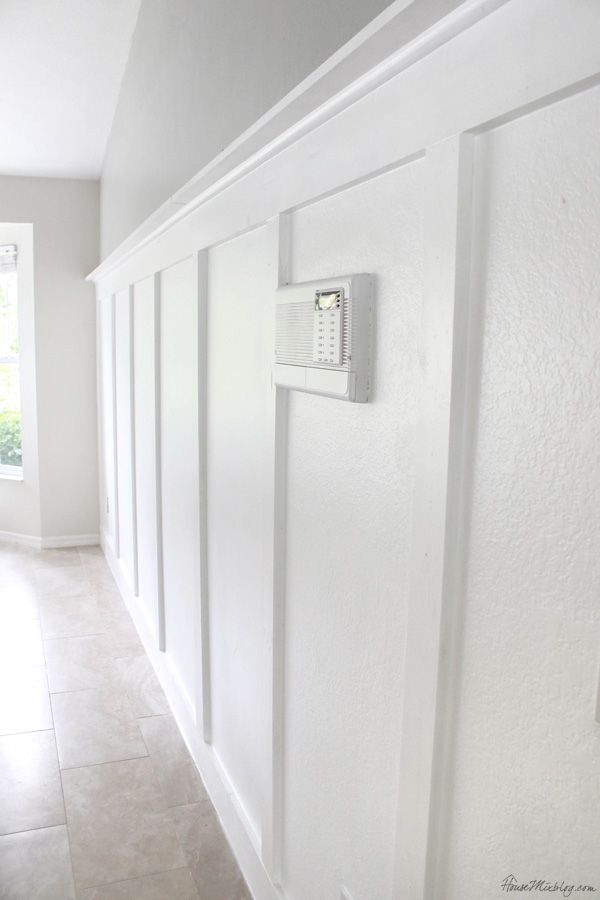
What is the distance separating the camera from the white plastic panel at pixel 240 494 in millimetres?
1817

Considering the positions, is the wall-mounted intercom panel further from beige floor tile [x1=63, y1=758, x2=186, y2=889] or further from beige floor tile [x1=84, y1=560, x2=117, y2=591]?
beige floor tile [x1=84, y1=560, x2=117, y2=591]

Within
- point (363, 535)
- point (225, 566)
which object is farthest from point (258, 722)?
point (363, 535)

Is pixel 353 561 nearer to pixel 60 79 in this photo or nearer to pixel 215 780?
pixel 215 780

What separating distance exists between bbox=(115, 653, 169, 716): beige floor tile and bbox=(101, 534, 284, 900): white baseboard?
32 millimetres

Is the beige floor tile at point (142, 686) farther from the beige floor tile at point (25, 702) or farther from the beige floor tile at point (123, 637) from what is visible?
the beige floor tile at point (25, 702)

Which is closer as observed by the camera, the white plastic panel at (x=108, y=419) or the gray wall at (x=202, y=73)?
the gray wall at (x=202, y=73)

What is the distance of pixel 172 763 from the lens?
104 inches

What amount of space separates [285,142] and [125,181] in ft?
8.22

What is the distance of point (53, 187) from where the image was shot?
5109 millimetres

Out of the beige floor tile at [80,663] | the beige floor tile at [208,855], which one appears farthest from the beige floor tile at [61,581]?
the beige floor tile at [208,855]

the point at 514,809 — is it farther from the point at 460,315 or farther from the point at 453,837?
the point at 460,315

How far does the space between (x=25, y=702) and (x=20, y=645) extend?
61 centimetres

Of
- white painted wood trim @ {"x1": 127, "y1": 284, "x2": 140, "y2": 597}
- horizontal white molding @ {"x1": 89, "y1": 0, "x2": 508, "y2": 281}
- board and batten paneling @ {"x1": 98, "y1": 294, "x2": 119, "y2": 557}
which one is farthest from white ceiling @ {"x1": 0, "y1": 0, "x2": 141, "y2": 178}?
horizontal white molding @ {"x1": 89, "y1": 0, "x2": 508, "y2": 281}

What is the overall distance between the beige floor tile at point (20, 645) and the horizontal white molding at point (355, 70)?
2.47m
